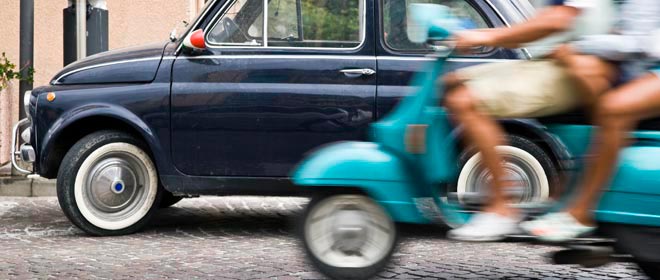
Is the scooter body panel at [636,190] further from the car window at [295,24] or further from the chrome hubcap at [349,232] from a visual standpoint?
the car window at [295,24]

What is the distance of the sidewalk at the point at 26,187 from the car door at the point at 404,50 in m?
4.11

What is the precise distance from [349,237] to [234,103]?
2879 millimetres

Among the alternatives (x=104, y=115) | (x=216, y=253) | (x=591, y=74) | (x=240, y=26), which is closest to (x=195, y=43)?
(x=240, y=26)

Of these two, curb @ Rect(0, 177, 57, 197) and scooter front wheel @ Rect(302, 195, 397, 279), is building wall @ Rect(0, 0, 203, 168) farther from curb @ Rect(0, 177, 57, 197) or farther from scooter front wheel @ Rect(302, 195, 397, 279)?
scooter front wheel @ Rect(302, 195, 397, 279)

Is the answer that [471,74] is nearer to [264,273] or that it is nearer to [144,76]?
[264,273]

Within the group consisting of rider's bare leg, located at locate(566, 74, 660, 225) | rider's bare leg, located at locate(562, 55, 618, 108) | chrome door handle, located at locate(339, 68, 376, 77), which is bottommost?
rider's bare leg, located at locate(566, 74, 660, 225)

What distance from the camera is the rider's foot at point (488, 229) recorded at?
442 cm

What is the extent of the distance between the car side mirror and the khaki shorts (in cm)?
350

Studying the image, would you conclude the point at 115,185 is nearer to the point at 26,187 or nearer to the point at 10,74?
the point at 26,187

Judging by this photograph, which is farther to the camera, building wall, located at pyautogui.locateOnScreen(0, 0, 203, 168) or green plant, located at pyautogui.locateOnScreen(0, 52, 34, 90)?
building wall, located at pyautogui.locateOnScreen(0, 0, 203, 168)

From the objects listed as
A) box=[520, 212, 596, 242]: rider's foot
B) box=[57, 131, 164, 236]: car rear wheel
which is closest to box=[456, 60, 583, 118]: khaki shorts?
box=[520, 212, 596, 242]: rider's foot

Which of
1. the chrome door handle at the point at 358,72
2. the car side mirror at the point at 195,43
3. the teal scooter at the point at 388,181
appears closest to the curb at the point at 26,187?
the car side mirror at the point at 195,43

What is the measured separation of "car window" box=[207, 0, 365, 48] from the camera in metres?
7.66

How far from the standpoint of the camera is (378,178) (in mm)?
4770
